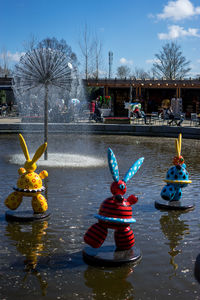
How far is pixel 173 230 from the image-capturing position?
6098 mm

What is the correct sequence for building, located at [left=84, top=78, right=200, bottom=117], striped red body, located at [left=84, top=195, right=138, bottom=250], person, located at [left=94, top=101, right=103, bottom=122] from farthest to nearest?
building, located at [left=84, top=78, right=200, bottom=117]
person, located at [left=94, top=101, right=103, bottom=122]
striped red body, located at [left=84, top=195, right=138, bottom=250]

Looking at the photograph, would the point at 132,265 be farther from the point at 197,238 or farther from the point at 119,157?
the point at 119,157

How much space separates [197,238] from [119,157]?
848 cm

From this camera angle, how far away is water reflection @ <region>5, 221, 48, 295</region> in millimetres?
4407

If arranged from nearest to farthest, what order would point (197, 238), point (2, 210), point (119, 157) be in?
point (197, 238), point (2, 210), point (119, 157)

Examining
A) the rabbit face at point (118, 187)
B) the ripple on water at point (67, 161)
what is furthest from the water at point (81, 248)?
the ripple on water at point (67, 161)

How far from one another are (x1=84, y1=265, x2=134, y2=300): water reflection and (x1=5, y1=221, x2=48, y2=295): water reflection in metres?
0.53

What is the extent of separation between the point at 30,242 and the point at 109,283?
1.56 meters

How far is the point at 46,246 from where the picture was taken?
5.27m

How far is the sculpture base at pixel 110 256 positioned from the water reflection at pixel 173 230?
19.1 inches

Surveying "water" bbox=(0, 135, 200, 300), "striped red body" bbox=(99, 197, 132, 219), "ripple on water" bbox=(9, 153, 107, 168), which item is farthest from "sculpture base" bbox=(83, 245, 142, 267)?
"ripple on water" bbox=(9, 153, 107, 168)

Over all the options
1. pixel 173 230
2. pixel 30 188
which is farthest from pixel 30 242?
pixel 173 230

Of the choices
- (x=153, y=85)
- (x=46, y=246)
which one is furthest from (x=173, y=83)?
(x=46, y=246)

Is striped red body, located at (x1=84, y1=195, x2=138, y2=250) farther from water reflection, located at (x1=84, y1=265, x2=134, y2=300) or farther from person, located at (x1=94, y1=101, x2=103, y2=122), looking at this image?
person, located at (x1=94, y1=101, x2=103, y2=122)
